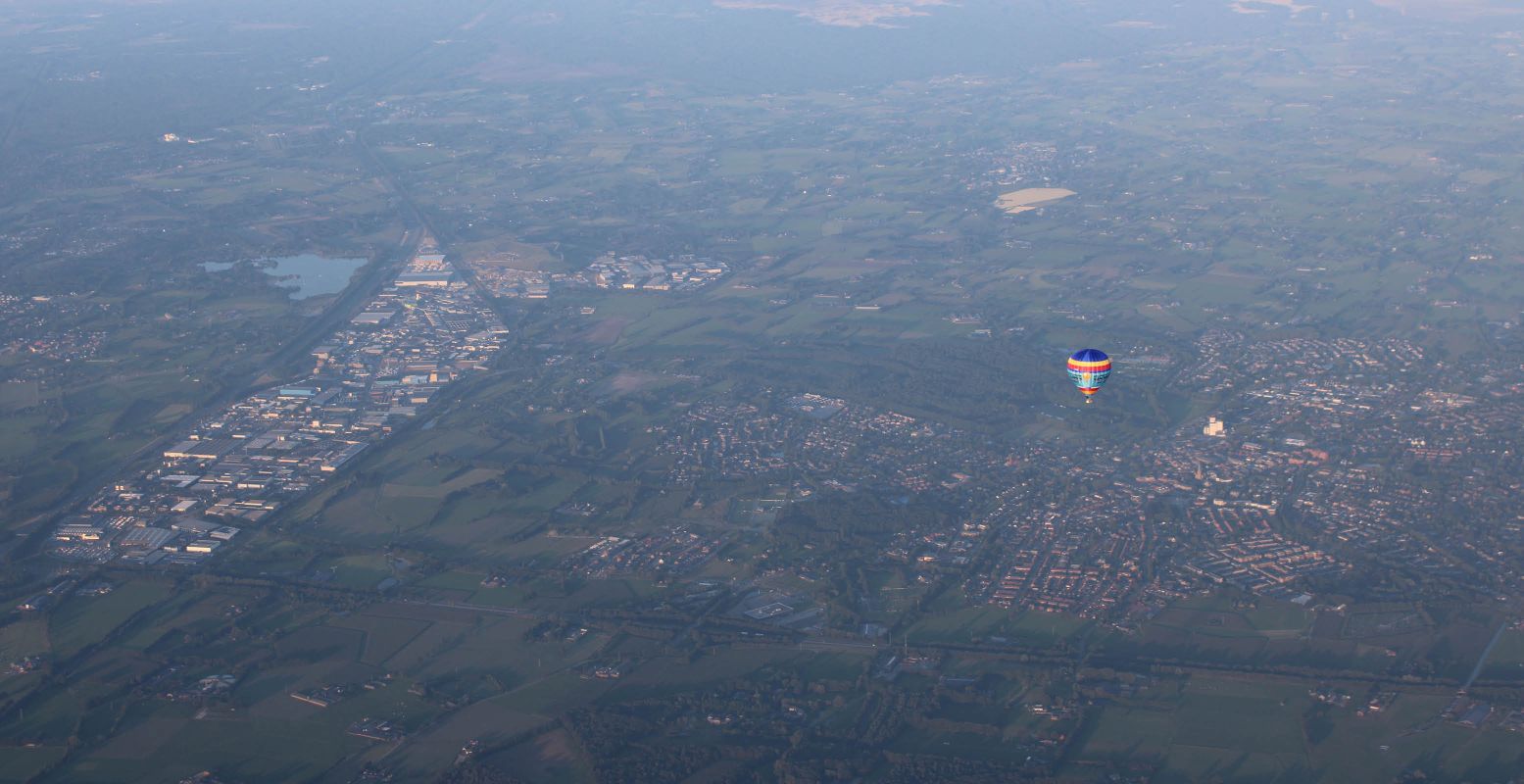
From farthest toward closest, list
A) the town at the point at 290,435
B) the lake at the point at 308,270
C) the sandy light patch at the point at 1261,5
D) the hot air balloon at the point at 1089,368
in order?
the sandy light patch at the point at 1261,5 → the lake at the point at 308,270 → the hot air balloon at the point at 1089,368 → the town at the point at 290,435

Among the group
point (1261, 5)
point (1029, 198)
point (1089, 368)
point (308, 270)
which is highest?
point (1089, 368)

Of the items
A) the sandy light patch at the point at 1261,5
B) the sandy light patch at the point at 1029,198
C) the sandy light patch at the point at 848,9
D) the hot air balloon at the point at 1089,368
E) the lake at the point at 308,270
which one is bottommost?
the sandy light patch at the point at 1261,5

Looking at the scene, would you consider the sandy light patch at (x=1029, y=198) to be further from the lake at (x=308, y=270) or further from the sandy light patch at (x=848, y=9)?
the sandy light patch at (x=848, y=9)

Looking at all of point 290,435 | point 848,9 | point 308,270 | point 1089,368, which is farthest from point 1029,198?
point 848,9

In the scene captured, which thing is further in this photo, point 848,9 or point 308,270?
point 848,9

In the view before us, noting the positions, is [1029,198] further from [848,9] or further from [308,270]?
[848,9]

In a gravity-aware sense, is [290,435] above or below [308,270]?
above

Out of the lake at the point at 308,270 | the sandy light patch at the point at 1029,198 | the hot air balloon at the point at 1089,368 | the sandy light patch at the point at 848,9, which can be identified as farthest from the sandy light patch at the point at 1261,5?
the hot air balloon at the point at 1089,368

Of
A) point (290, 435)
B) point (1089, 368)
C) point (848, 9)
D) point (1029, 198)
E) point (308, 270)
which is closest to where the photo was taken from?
point (1089, 368)

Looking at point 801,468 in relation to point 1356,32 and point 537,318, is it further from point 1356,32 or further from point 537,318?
point 1356,32

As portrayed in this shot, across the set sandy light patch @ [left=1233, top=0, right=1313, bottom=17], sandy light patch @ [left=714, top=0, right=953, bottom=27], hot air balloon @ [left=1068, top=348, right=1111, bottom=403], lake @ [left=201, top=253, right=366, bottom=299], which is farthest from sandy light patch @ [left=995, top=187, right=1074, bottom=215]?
sandy light patch @ [left=1233, top=0, right=1313, bottom=17]
